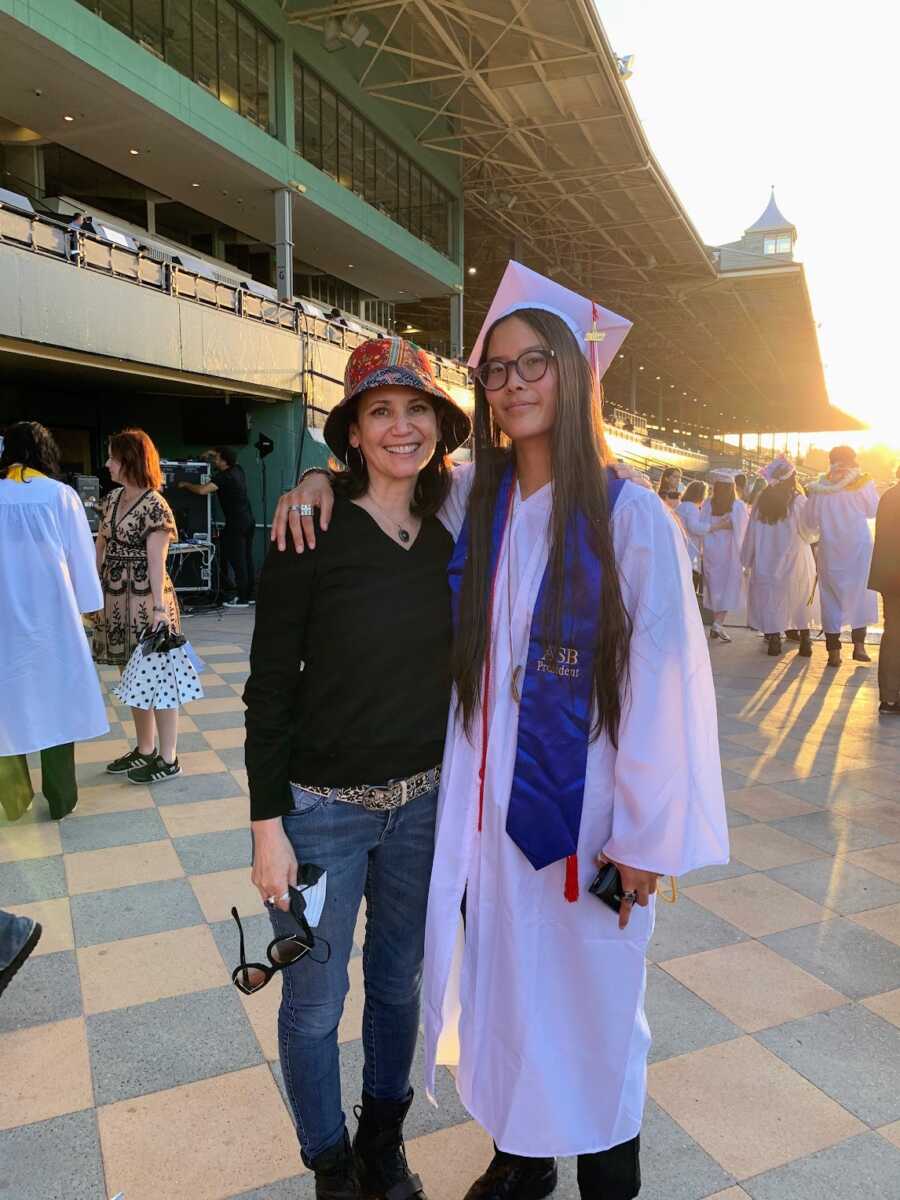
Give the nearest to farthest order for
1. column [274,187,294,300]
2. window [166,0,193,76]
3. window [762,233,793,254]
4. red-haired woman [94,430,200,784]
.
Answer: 1. red-haired woman [94,430,200,784]
2. window [166,0,193,76]
3. column [274,187,294,300]
4. window [762,233,793,254]

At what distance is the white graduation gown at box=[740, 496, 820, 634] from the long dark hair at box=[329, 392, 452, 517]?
812 centimetres

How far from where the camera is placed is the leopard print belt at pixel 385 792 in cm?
176

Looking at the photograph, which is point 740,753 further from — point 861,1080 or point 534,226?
point 534,226

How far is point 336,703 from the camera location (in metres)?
1.74

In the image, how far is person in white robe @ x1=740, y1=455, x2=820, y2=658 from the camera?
9.25 meters

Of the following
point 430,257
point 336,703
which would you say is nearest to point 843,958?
point 336,703

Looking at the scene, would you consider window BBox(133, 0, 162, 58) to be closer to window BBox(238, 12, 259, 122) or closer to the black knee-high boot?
window BBox(238, 12, 259, 122)

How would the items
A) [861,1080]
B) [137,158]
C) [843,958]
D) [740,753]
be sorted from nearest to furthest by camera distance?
[861,1080] → [843,958] → [740,753] → [137,158]

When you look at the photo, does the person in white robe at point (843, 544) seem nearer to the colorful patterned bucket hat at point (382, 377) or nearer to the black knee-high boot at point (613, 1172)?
the black knee-high boot at point (613, 1172)

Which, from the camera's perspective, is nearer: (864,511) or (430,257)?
(864,511)

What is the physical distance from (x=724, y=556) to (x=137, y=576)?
7.58m

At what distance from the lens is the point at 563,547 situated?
5.55 feet

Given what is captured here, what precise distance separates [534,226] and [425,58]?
12.7 m

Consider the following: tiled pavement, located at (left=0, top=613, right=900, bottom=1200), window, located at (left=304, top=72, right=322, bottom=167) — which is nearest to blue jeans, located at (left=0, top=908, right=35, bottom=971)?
tiled pavement, located at (left=0, top=613, right=900, bottom=1200)
